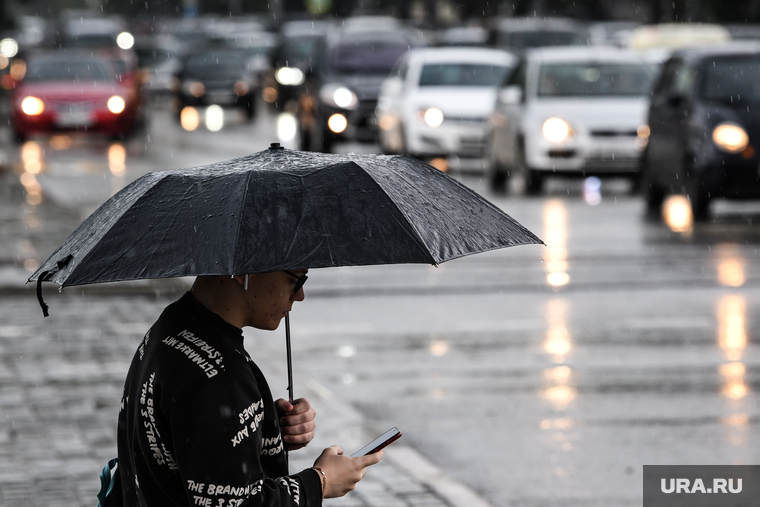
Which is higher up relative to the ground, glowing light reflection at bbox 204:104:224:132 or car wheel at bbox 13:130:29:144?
car wheel at bbox 13:130:29:144

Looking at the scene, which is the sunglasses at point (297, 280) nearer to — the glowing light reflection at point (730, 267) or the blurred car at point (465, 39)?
the glowing light reflection at point (730, 267)

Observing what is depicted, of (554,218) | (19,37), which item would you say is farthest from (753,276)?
(19,37)

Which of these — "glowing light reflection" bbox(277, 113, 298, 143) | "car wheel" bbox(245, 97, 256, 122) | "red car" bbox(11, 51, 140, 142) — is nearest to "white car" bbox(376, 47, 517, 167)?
"glowing light reflection" bbox(277, 113, 298, 143)

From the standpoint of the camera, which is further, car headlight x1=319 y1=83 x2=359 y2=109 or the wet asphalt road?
car headlight x1=319 y1=83 x2=359 y2=109

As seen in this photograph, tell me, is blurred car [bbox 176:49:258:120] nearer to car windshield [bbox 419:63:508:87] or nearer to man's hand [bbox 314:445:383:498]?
car windshield [bbox 419:63:508:87]

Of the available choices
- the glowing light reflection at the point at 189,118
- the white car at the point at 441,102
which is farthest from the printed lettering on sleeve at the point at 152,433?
the glowing light reflection at the point at 189,118

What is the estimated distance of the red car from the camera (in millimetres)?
27000

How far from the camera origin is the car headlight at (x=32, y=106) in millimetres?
26906

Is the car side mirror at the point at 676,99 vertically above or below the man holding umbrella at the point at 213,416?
below

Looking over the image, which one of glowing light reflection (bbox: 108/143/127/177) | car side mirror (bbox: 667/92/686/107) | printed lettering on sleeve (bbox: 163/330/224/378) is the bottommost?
glowing light reflection (bbox: 108/143/127/177)

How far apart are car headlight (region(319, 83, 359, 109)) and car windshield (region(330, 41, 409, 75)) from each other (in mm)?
558

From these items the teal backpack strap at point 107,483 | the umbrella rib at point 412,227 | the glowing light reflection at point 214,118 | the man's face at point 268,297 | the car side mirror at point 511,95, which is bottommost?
the glowing light reflection at point 214,118

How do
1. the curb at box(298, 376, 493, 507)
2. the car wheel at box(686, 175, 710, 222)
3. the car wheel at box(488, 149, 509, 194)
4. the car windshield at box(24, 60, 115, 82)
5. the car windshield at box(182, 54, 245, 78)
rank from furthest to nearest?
the car windshield at box(182, 54, 245, 78) < the car windshield at box(24, 60, 115, 82) < the car wheel at box(488, 149, 509, 194) < the car wheel at box(686, 175, 710, 222) < the curb at box(298, 376, 493, 507)

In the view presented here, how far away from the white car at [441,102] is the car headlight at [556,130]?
2.40 meters
